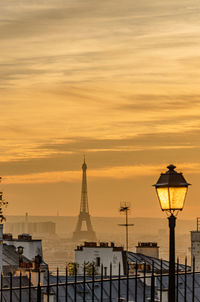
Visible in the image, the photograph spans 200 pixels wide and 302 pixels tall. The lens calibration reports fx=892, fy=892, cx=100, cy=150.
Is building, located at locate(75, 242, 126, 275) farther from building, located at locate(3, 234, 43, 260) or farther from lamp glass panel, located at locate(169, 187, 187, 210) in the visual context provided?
lamp glass panel, located at locate(169, 187, 187, 210)

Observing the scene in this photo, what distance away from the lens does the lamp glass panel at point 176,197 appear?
15.3m

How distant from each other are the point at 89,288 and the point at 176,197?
20660 millimetres

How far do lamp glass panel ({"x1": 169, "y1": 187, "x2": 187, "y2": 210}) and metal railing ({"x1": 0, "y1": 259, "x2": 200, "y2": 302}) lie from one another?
107 centimetres

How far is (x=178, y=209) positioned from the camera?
50.5 ft

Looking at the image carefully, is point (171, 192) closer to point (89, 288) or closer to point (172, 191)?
point (172, 191)

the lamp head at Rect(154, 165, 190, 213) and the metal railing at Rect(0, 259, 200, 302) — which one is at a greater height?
the lamp head at Rect(154, 165, 190, 213)

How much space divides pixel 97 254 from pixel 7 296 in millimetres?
28866

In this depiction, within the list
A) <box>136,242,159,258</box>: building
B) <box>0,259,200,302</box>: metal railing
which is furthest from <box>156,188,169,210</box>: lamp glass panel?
<box>136,242,159,258</box>: building

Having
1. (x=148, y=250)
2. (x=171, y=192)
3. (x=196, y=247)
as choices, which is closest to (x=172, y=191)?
(x=171, y=192)

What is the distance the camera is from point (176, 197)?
50.3 feet

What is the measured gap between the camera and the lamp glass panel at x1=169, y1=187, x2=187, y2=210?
15.3 m

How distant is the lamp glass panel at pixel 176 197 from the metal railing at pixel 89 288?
1.07 metres

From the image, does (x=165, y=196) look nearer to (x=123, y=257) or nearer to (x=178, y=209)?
(x=178, y=209)

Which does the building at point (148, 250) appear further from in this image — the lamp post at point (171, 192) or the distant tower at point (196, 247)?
the lamp post at point (171, 192)
